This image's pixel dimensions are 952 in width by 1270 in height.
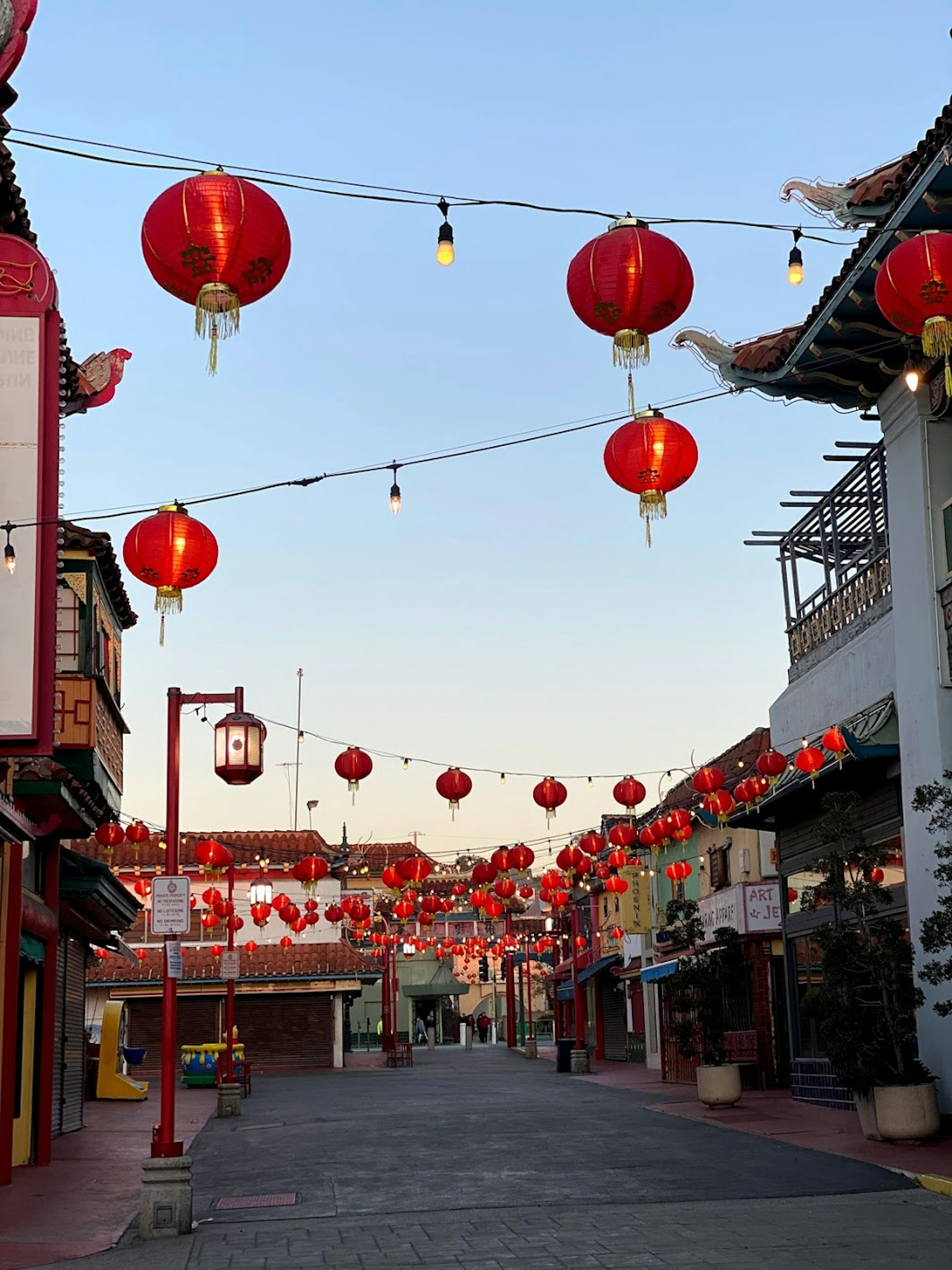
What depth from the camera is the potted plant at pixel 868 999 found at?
1738cm

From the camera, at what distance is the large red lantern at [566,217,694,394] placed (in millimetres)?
10281

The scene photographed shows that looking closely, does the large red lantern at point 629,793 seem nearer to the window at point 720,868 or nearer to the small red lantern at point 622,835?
the small red lantern at point 622,835

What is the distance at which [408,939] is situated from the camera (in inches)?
2712

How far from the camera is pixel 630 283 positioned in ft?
33.7

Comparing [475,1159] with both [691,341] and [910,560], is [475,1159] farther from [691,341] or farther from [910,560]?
[691,341]

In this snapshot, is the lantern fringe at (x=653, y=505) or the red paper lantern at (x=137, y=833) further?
the red paper lantern at (x=137, y=833)

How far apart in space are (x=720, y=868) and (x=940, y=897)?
20055 millimetres

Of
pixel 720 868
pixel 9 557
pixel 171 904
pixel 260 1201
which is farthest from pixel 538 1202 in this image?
pixel 720 868

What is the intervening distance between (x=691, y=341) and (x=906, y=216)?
16.3 ft

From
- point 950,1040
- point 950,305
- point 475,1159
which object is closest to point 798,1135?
point 950,1040

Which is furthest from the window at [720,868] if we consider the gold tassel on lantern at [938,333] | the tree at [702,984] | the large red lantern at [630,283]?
the large red lantern at [630,283]

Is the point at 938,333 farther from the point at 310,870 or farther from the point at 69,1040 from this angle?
the point at 310,870

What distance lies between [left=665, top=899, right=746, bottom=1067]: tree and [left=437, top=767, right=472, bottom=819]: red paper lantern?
6829 mm

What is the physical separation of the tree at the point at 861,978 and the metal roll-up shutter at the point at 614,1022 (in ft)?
108
